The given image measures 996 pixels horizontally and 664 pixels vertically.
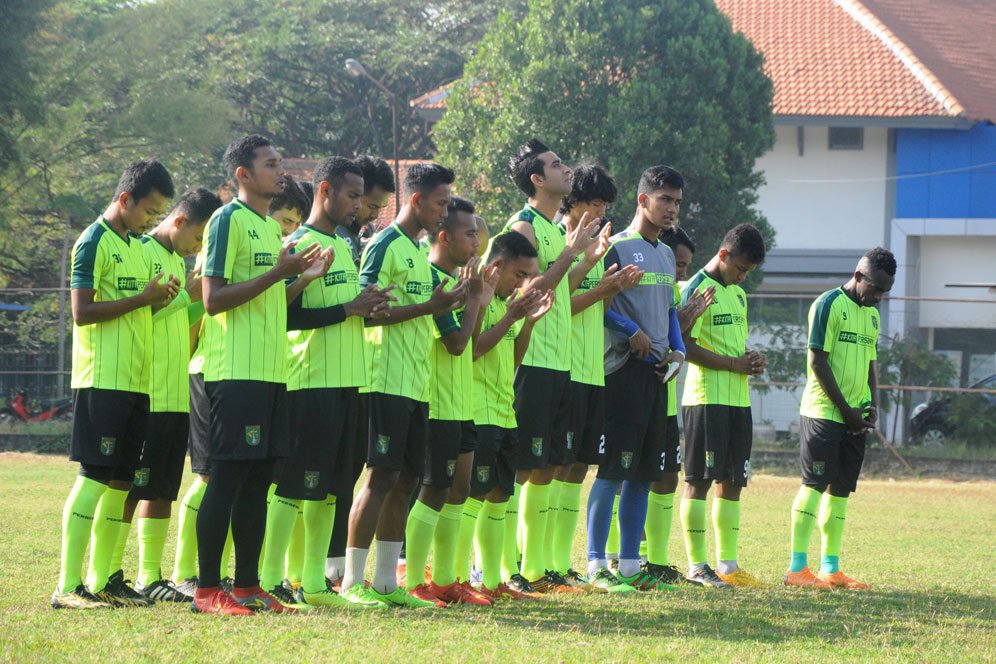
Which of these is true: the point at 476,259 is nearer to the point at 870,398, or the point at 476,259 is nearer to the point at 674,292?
the point at 674,292

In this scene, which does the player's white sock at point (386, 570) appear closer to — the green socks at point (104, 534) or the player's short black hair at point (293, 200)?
the green socks at point (104, 534)

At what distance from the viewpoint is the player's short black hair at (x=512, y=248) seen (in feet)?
26.9

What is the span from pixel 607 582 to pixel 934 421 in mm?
14534

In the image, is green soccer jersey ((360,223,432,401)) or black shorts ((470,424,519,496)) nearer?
green soccer jersey ((360,223,432,401))

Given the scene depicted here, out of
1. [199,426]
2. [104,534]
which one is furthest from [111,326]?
[104,534]

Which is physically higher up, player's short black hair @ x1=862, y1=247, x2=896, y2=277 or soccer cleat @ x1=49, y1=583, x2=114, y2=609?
player's short black hair @ x1=862, y1=247, x2=896, y2=277

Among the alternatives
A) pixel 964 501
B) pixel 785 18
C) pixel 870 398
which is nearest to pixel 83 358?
pixel 870 398

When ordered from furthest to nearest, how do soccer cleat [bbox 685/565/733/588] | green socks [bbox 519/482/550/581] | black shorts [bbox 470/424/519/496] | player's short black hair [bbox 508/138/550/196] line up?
soccer cleat [bbox 685/565/733/588], player's short black hair [bbox 508/138/550/196], green socks [bbox 519/482/550/581], black shorts [bbox 470/424/519/496]

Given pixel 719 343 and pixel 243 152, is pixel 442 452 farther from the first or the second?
pixel 719 343

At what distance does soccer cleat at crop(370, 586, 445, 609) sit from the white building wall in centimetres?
2646

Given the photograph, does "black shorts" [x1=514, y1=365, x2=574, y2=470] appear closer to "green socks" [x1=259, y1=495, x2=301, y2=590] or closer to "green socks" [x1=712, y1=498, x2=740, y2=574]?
"green socks" [x1=259, y1=495, x2=301, y2=590]

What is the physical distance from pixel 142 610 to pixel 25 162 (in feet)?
84.3

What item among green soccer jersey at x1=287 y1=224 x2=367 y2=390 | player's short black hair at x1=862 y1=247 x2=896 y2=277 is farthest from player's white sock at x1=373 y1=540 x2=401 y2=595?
player's short black hair at x1=862 y1=247 x2=896 y2=277

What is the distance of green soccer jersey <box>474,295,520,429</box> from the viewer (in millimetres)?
8188
